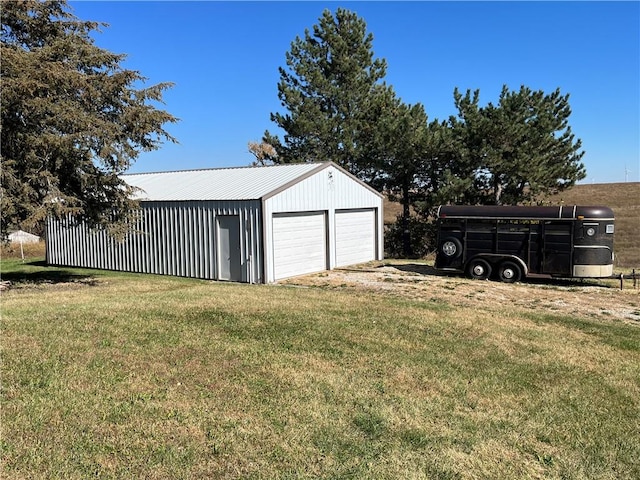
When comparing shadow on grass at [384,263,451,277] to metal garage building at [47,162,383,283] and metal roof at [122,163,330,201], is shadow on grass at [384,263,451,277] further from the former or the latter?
metal roof at [122,163,330,201]

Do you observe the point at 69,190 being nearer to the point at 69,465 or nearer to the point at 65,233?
the point at 65,233

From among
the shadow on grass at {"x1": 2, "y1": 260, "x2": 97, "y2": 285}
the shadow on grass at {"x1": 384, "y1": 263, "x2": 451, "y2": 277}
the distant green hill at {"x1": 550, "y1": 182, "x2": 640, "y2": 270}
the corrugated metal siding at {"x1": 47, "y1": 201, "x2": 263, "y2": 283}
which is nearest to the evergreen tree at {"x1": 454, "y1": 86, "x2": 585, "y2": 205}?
the distant green hill at {"x1": 550, "y1": 182, "x2": 640, "y2": 270}

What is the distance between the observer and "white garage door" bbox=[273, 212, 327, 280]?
16.5m

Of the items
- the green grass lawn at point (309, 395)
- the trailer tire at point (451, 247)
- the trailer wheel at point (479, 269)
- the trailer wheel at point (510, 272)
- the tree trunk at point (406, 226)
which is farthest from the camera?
the tree trunk at point (406, 226)

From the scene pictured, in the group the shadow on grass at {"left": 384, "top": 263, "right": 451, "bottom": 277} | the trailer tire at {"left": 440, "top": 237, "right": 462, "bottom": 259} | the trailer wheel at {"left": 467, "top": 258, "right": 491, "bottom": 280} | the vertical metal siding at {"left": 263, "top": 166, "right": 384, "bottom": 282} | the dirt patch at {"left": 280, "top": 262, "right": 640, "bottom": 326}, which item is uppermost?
the vertical metal siding at {"left": 263, "top": 166, "right": 384, "bottom": 282}

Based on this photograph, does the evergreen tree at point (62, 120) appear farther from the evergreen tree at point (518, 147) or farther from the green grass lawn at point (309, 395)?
the evergreen tree at point (518, 147)

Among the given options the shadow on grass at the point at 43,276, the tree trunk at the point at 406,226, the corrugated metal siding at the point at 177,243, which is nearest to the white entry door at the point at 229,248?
the corrugated metal siding at the point at 177,243

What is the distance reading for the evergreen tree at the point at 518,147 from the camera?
22031mm

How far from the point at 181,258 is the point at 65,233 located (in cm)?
702

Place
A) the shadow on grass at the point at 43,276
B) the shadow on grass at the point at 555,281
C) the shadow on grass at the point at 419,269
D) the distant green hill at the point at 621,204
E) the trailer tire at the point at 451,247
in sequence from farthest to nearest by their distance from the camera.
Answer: the distant green hill at the point at 621,204 < the shadow on grass at the point at 419,269 < the trailer tire at the point at 451,247 < the shadow on grass at the point at 43,276 < the shadow on grass at the point at 555,281

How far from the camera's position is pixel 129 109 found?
43.8 feet

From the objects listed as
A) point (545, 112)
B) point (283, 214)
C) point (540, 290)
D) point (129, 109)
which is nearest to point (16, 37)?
point (129, 109)

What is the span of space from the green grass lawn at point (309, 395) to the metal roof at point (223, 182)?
24.6 ft

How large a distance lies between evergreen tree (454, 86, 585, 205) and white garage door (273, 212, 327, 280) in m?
8.26
